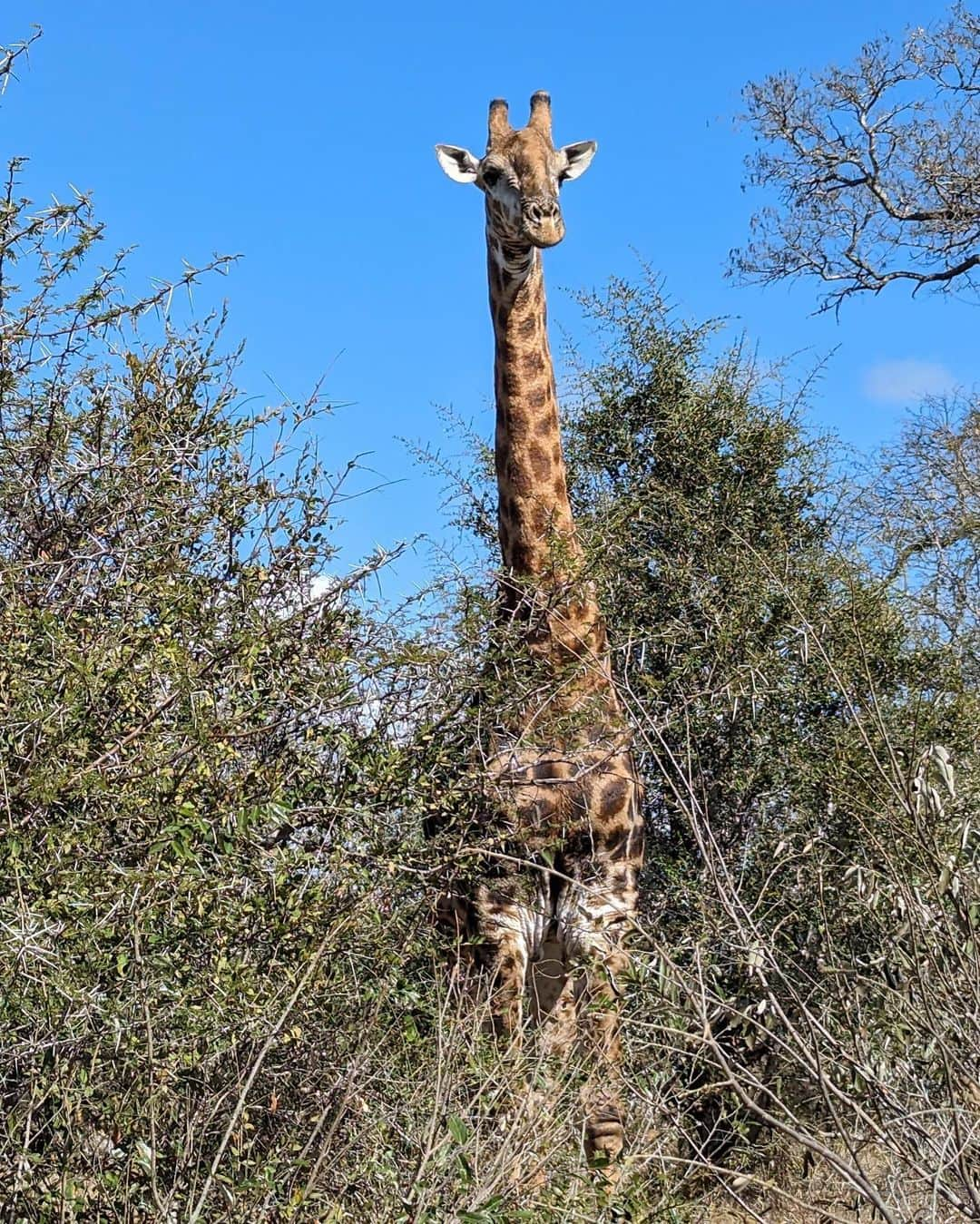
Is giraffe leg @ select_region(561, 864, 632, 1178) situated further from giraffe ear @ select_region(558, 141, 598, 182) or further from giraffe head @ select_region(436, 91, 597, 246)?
giraffe ear @ select_region(558, 141, 598, 182)

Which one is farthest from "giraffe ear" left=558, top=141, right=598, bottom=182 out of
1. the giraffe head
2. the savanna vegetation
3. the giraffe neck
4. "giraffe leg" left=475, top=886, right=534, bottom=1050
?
"giraffe leg" left=475, top=886, right=534, bottom=1050

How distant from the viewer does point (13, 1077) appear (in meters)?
3.45

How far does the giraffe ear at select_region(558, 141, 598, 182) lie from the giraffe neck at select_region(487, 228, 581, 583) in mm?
732

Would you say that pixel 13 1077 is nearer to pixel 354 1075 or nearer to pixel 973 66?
pixel 354 1075

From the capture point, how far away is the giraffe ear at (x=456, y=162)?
21.9 feet

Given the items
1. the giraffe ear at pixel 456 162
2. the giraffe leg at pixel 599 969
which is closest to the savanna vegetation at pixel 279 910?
the giraffe leg at pixel 599 969

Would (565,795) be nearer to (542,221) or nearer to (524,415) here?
(524,415)

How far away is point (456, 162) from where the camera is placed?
6.71 m

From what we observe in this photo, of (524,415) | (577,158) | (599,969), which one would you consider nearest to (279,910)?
→ (599,969)

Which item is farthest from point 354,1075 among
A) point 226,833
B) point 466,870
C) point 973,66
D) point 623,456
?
point 973,66

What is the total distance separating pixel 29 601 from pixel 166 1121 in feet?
4.35

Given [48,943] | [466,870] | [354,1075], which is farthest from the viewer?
[466,870]

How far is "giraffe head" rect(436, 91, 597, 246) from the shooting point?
19.8ft

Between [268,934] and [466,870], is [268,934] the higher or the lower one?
the lower one
